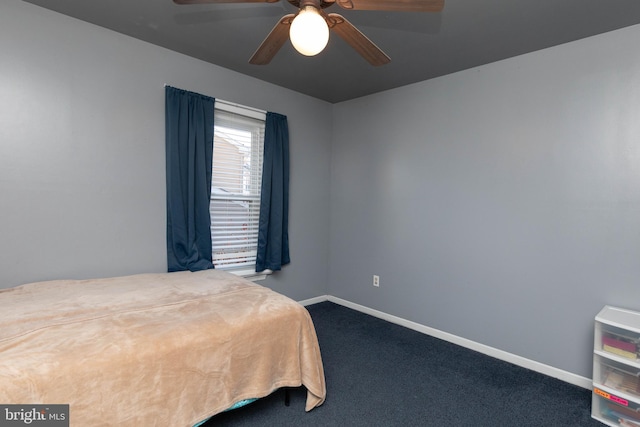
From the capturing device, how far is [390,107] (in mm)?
3410

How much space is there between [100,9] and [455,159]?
303cm

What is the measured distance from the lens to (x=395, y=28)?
222 centimetres

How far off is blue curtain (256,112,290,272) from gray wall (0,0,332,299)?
646mm

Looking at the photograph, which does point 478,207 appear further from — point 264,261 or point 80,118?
point 80,118

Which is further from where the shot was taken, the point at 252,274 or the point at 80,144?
the point at 252,274

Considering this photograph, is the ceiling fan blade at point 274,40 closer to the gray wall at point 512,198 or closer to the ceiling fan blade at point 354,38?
the ceiling fan blade at point 354,38

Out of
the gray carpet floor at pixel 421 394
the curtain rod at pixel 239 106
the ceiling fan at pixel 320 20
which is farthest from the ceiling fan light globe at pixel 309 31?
the gray carpet floor at pixel 421 394

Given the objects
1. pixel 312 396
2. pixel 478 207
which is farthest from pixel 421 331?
pixel 312 396

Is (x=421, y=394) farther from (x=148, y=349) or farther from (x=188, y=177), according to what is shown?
(x=188, y=177)

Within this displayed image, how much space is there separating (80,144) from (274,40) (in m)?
1.71

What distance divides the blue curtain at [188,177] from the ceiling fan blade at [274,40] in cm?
110

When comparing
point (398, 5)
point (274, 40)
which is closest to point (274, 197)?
point (274, 40)

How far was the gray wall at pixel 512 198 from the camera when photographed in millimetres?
2160

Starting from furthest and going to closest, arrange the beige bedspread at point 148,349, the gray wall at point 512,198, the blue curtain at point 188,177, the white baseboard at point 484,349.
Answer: the blue curtain at point 188,177, the white baseboard at point 484,349, the gray wall at point 512,198, the beige bedspread at point 148,349
